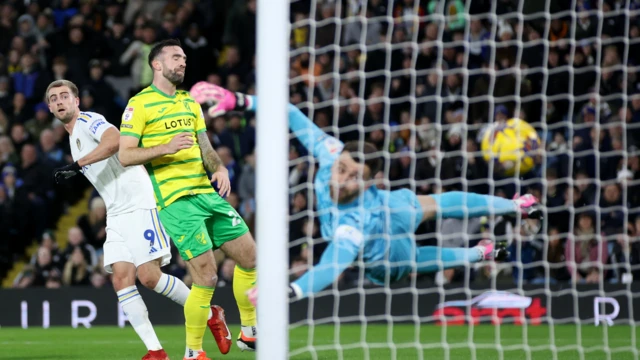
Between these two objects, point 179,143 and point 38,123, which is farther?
point 38,123

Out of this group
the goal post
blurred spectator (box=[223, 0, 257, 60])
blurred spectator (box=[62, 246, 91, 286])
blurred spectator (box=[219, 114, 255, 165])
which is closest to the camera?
the goal post

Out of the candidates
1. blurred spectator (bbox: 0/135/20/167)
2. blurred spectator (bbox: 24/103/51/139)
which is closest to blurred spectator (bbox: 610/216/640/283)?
blurred spectator (bbox: 24/103/51/139)

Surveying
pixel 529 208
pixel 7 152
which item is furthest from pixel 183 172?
pixel 7 152

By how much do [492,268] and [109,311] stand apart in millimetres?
4189

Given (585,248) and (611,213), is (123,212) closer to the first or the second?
(585,248)

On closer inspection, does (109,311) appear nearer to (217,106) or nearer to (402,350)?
(402,350)

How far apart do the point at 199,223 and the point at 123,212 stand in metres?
0.59

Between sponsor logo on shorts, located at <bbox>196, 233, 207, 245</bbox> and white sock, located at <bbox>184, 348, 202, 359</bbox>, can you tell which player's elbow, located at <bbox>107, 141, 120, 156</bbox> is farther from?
white sock, located at <bbox>184, 348, 202, 359</bbox>

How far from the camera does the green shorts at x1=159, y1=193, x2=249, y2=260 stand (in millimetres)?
6230

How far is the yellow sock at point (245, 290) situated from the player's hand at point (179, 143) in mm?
1108

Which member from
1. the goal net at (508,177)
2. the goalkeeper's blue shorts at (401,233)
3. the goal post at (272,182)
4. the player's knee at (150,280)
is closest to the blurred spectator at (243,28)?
the goal net at (508,177)

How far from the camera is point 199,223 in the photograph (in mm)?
6281

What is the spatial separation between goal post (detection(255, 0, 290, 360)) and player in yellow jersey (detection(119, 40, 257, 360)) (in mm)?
1579

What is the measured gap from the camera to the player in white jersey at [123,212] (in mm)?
6430
